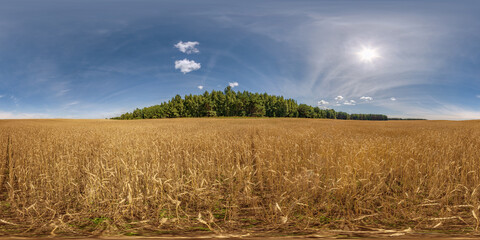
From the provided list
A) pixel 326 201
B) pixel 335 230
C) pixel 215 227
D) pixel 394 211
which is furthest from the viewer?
pixel 326 201

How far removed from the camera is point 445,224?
2.62 metres

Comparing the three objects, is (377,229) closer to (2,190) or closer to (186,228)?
(186,228)

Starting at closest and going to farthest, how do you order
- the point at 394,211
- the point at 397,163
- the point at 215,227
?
the point at 215,227, the point at 394,211, the point at 397,163

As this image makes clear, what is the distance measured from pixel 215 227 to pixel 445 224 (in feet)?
10.6

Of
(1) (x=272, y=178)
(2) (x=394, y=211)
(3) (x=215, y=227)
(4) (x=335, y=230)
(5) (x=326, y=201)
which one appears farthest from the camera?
(1) (x=272, y=178)

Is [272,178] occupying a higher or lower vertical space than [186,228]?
higher

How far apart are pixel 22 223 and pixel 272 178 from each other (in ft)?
13.1

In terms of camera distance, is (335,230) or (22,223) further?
Answer: (22,223)

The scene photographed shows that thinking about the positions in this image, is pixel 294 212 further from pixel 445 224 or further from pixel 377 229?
pixel 445 224

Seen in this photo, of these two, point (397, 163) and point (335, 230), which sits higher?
point (397, 163)

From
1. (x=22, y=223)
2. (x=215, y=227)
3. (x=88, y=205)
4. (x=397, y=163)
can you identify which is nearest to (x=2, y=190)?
(x=22, y=223)

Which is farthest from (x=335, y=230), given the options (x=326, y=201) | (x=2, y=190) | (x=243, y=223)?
(x=2, y=190)

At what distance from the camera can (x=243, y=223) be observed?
2631mm

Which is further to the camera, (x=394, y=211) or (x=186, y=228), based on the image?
(x=394, y=211)
